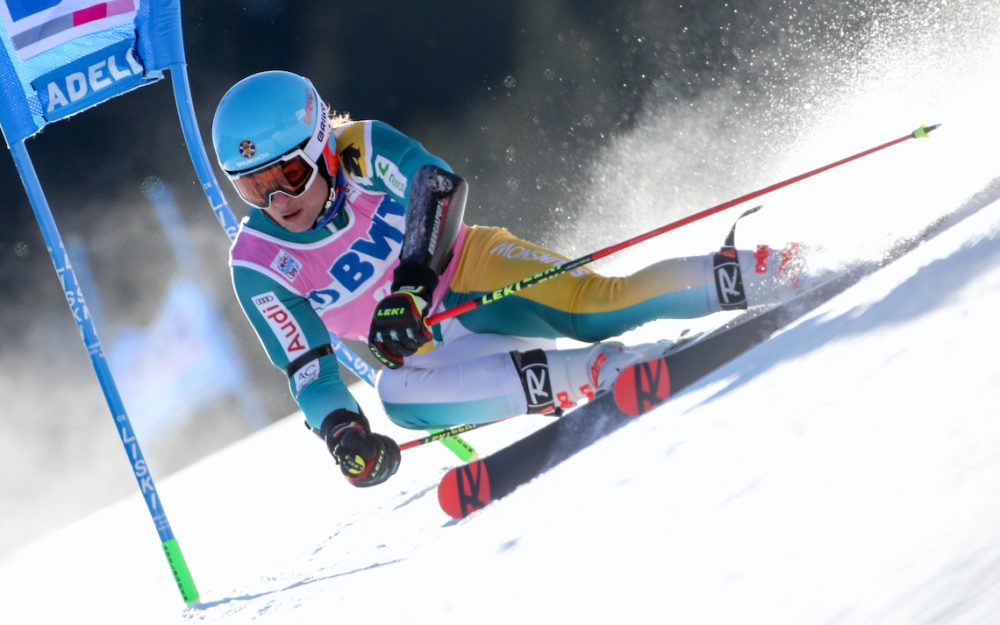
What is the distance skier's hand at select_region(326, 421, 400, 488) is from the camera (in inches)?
124

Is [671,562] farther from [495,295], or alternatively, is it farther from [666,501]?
[495,295]

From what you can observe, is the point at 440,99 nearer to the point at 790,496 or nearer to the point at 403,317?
the point at 403,317

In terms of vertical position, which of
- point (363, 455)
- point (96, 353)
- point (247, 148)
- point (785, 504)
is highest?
point (247, 148)

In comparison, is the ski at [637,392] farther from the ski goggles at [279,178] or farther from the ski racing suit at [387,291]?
the ski goggles at [279,178]

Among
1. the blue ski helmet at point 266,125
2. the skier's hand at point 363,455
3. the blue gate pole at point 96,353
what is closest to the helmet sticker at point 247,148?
the blue ski helmet at point 266,125

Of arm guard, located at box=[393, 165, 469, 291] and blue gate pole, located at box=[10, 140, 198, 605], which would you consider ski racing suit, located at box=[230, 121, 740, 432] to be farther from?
blue gate pole, located at box=[10, 140, 198, 605]

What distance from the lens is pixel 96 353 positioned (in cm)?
513

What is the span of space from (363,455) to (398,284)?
1.76ft

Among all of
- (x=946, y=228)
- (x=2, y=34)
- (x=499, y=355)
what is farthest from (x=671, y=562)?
(x=2, y=34)

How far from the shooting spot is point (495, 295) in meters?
3.27

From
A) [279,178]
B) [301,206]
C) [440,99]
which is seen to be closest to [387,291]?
[301,206]

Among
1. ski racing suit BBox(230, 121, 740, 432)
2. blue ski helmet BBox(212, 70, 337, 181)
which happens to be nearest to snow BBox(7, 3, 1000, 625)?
ski racing suit BBox(230, 121, 740, 432)

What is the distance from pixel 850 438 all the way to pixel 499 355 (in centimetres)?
174

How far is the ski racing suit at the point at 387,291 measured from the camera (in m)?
3.33
